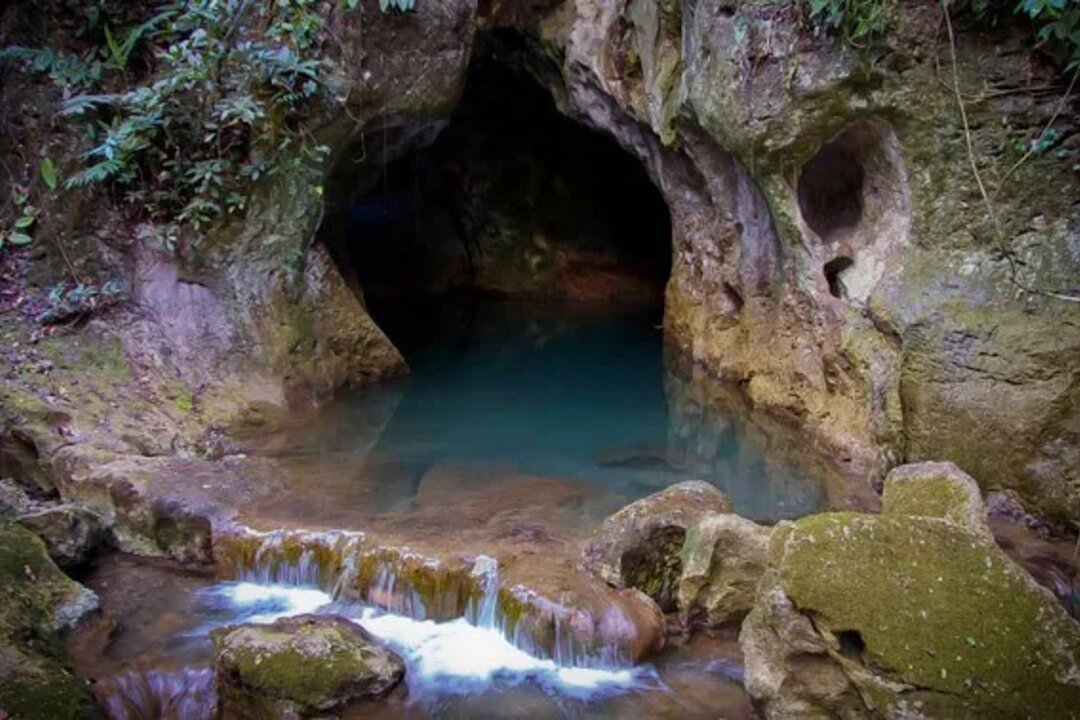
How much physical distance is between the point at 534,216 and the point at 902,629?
1444cm

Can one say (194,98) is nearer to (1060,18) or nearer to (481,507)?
(481,507)

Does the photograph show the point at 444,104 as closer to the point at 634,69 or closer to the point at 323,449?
the point at 634,69

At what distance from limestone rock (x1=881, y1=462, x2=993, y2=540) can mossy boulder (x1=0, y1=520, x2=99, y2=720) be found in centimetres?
449

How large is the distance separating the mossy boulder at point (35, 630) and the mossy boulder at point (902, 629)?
3411mm

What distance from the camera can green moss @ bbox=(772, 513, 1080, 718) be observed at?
4.00 m

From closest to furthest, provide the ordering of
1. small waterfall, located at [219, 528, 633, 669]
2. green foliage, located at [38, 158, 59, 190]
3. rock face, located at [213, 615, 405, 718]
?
rock face, located at [213, 615, 405, 718], small waterfall, located at [219, 528, 633, 669], green foliage, located at [38, 158, 59, 190]

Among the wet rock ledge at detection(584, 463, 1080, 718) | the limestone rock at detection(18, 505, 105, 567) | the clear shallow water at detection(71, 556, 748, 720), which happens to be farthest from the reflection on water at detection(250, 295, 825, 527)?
the wet rock ledge at detection(584, 463, 1080, 718)

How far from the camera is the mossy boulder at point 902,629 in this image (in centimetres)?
402

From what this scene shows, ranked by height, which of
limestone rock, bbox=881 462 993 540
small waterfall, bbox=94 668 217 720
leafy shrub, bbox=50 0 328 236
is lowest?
small waterfall, bbox=94 668 217 720

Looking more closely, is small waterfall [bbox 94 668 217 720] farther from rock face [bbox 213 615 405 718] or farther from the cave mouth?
the cave mouth

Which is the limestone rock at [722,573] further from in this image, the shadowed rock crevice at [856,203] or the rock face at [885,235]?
the shadowed rock crevice at [856,203]

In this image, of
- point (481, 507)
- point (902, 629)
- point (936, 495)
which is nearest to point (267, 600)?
point (481, 507)

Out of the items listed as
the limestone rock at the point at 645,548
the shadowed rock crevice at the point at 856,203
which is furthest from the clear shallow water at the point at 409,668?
the shadowed rock crevice at the point at 856,203

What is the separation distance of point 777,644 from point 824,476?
3.83 meters
